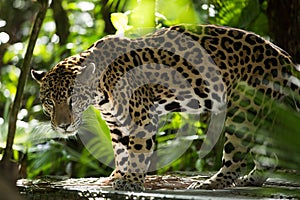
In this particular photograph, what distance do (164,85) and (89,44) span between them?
298cm

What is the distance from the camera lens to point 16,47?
7246mm

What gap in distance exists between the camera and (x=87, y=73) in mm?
3449

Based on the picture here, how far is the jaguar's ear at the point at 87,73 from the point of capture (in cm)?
344

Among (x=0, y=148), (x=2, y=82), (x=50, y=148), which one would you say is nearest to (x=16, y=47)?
(x=2, y=82)

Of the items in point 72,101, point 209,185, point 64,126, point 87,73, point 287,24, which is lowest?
point 209,185

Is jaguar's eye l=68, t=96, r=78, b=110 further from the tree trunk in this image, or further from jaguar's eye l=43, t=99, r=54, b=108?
the tree trunk

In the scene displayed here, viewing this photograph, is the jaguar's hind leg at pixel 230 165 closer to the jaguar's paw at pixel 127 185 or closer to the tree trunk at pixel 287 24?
the jaguar's paw at pixel 127 185

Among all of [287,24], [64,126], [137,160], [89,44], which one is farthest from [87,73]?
[89,44]

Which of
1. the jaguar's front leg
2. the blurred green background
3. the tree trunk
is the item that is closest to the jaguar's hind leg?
the jaguar's front leg

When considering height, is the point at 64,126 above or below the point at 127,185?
above

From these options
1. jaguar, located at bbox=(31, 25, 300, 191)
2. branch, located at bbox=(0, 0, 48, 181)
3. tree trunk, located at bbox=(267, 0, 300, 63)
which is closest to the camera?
branch, located at bbox=(0, 0, 48, 181)

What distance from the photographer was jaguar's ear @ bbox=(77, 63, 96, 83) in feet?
11.3

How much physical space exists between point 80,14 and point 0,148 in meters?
3.96

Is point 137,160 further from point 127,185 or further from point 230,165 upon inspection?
point 230,165
